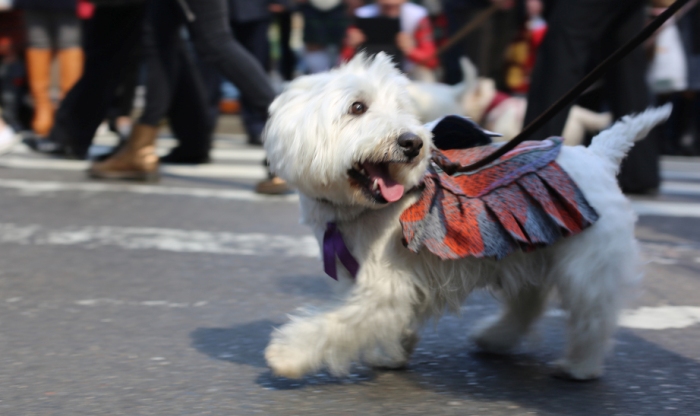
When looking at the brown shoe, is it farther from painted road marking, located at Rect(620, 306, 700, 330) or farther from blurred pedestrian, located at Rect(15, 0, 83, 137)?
blurred pedestrian, located at Rect(15, 0, 83, 137)

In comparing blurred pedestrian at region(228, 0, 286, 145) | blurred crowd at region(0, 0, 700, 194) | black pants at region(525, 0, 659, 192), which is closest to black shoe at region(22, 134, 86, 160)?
blurred crowd at region(0, 0, 700, 194)

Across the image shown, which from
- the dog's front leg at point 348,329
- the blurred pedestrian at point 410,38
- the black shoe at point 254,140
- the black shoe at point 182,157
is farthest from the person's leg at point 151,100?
the dog's front leg at point 348,329

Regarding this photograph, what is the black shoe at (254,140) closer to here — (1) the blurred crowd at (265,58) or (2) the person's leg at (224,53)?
(1) the blurred crowd at (265,58)

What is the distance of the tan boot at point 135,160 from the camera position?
6891mm

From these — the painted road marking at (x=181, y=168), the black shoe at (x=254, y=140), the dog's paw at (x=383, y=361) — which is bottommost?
the black shoe at (x=254, y=140)

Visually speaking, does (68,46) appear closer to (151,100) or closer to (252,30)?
(252,30)

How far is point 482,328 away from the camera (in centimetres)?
351

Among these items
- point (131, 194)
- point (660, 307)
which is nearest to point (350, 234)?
point (660, 307)

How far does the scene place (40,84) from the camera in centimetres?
936

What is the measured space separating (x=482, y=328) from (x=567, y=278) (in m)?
0.52

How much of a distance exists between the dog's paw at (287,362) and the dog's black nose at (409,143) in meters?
0.71

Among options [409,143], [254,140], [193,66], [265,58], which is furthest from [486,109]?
[409,143]

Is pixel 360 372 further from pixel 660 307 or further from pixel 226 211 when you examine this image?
pixel 226 211

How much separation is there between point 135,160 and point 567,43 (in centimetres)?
321
